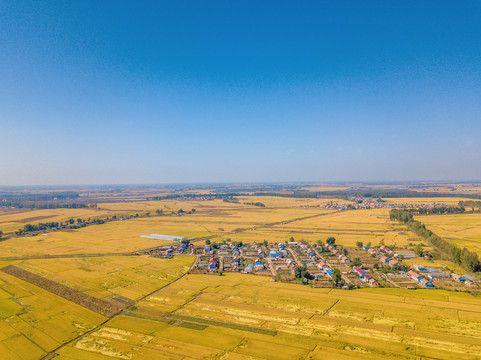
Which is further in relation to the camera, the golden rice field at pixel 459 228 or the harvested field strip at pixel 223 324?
the golden rice field at pixel 459 228

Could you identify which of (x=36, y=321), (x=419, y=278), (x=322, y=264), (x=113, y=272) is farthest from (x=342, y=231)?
(x=36, y=321)

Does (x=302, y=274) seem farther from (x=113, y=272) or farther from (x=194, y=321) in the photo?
(x=113, y=272)

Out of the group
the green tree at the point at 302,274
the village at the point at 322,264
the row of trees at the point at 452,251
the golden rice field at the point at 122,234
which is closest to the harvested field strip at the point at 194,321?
the village at the point at 322,264

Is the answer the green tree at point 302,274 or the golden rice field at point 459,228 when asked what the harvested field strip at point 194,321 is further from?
the golden rice field at point 459,228

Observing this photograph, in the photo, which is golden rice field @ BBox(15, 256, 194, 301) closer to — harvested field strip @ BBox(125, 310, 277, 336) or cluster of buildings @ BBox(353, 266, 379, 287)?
harvested field strip @ BBox(125, 310, 277, 336)

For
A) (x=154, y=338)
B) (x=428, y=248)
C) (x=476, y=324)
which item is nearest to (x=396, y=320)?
(x=476, y=324)

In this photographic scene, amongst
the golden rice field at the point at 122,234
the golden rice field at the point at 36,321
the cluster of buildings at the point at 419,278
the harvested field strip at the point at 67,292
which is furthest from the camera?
the golden rice field at the point at 122,234
